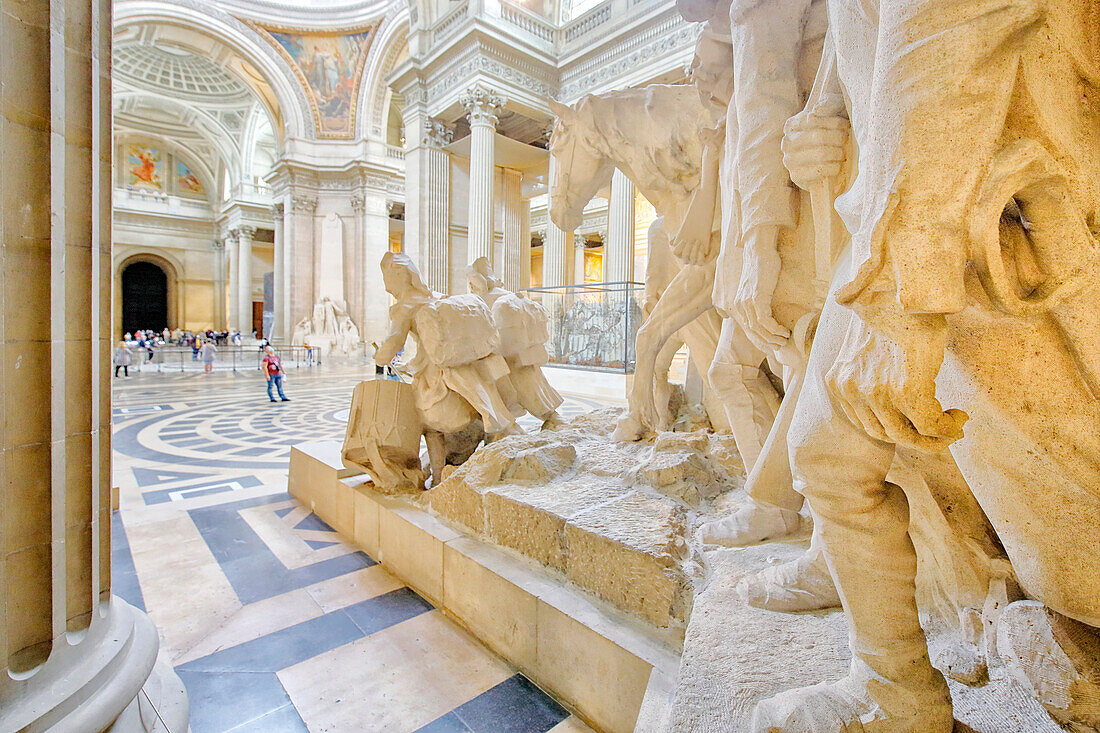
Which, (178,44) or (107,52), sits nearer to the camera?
(107,52)

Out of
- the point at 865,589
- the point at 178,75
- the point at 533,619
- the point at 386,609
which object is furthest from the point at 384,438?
the point at 178,75

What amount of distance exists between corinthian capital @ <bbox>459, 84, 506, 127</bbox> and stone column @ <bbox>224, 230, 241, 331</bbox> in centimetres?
2038

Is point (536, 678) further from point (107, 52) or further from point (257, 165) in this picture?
point (257, 165)

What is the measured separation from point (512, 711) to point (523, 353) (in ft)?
8.34

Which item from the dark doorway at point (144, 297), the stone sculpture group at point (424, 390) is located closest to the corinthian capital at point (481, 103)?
the stone sculpture group at point (424, 390)

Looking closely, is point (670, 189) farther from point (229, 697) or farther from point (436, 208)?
point (436, 208)

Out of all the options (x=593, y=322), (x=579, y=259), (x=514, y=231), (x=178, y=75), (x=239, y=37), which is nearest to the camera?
(x=593, y=322)

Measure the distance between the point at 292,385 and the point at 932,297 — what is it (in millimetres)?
12815

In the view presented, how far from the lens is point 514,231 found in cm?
1360

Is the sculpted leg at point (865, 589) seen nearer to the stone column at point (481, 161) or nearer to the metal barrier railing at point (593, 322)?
the metal barrier railing at point (593, 322)

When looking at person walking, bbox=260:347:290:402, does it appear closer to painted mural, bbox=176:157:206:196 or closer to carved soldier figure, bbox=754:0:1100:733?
carved soldier figure, bbox=754:0:1100:733

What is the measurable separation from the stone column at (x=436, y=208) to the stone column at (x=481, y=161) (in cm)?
129

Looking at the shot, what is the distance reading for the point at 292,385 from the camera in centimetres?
1202

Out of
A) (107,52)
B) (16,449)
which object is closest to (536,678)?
(16,449)
